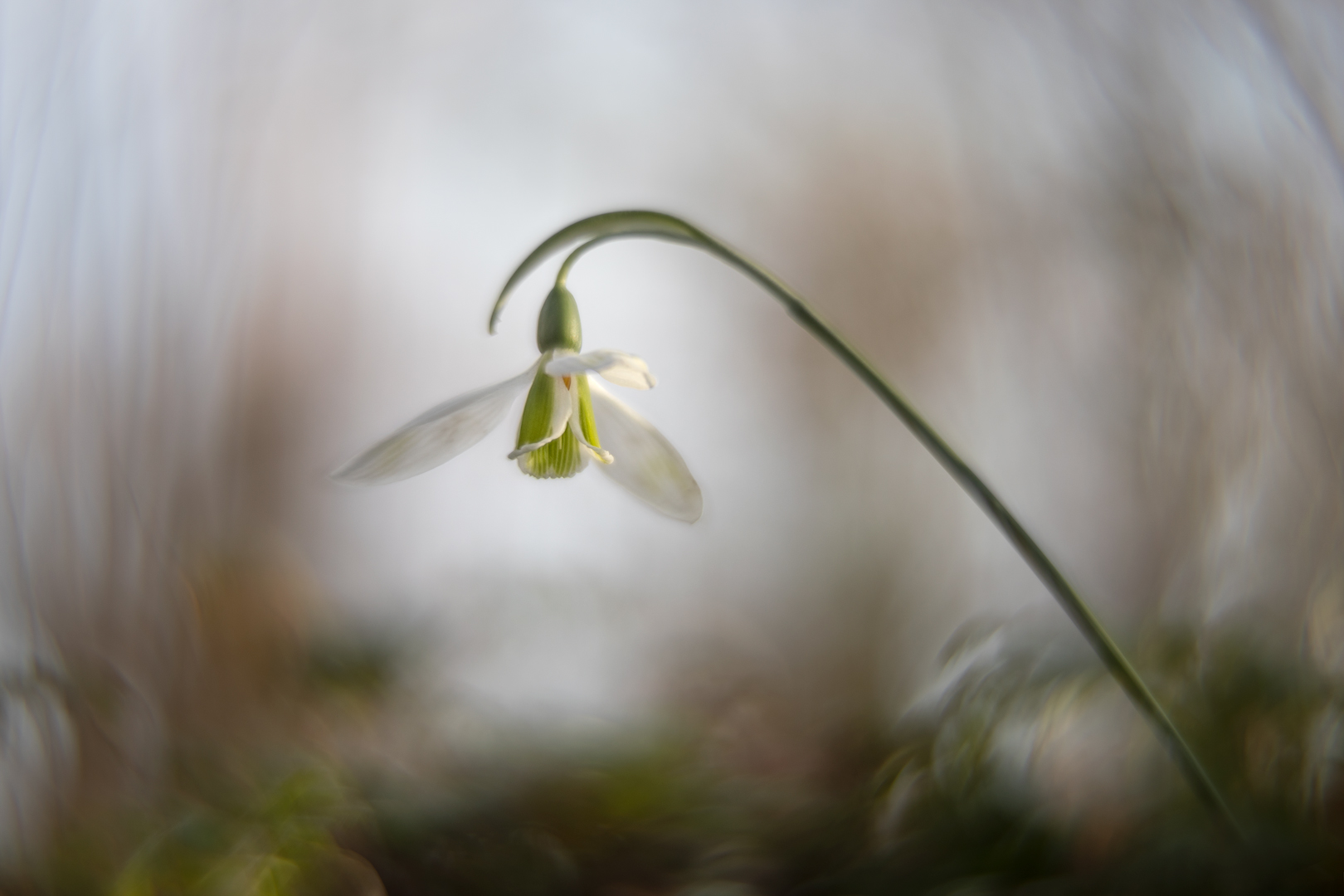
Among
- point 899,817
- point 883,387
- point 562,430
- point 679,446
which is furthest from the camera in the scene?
point 679,446

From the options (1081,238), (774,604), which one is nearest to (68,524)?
(774,604)

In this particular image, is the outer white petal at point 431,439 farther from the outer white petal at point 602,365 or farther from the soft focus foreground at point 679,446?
the soft focus foreground at point 679,446

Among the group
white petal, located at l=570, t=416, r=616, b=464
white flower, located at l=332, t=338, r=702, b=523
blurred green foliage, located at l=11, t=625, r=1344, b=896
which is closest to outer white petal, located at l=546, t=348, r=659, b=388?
white flower, located at l=332, t=338, r=702, b=523

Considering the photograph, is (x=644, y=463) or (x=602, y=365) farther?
(x=644, y=463)

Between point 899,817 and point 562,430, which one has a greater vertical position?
point 562,430

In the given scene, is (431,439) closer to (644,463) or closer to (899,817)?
(644,463)

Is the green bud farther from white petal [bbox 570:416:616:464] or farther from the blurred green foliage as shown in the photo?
the blurred green foliage

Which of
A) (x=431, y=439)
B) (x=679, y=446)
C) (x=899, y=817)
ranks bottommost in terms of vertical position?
(x=899, y=817)

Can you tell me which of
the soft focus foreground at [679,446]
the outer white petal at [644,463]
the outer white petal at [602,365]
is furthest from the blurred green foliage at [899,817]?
the outer white petal at [602,365]

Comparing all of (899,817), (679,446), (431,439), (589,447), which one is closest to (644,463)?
(589,447)
